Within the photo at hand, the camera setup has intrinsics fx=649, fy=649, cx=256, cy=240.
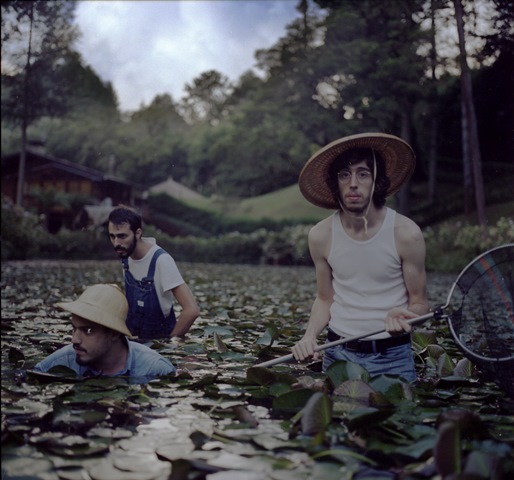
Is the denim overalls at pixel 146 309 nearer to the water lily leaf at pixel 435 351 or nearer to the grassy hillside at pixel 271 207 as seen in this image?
the water lily leaf at pixel 435 351

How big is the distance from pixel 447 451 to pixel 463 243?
1408 cm

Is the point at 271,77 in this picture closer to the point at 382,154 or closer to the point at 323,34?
the point at 323,34

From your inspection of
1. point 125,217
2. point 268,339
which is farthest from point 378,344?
point 125,217

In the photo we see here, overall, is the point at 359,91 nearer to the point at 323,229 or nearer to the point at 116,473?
the point at 323,229

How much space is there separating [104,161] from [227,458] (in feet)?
138

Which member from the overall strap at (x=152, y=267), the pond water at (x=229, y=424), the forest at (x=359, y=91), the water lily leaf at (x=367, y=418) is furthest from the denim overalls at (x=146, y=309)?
the forest at (x=359, y=91)

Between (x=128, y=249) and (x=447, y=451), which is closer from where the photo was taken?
(x=447, y=451)

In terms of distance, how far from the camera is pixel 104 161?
4250 cm

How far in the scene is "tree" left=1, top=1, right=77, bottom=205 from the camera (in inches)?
942

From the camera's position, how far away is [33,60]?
25.3 m

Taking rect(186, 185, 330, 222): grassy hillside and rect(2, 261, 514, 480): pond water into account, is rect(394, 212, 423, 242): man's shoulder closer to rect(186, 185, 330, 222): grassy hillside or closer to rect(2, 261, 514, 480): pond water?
rect(2, 261, 514, 480): pond water

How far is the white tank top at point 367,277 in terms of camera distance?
307 cm

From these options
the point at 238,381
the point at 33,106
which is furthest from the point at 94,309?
the point at 33,106

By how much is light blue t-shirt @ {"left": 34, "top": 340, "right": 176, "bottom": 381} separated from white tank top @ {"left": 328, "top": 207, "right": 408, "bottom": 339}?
3.00 ft
